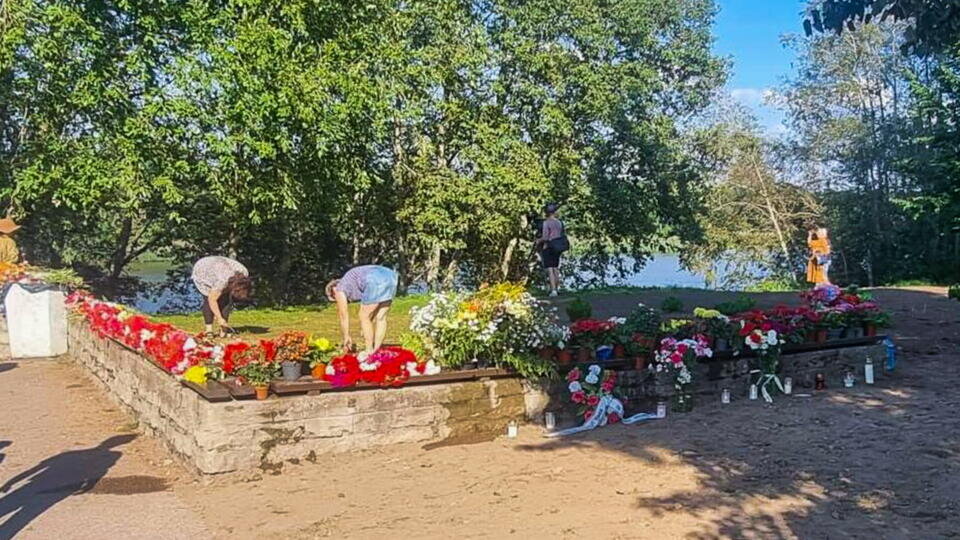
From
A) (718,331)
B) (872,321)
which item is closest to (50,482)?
(718,331)

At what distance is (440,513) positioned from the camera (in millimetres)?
4488

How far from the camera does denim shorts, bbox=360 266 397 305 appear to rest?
7.37 meters

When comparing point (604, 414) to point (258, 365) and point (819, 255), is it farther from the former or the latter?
point (819, 255)

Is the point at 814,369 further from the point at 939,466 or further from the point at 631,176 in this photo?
the point at 631,176

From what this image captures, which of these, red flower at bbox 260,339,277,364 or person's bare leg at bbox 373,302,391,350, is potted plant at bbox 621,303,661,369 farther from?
red flower at bbox 260,339,277,364

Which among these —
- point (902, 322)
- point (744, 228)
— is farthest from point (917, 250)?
point (902, 322)

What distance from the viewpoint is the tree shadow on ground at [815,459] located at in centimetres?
407

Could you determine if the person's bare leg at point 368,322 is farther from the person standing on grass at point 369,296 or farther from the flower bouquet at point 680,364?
the flower bouquet at point 680,364

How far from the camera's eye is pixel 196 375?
553 cm

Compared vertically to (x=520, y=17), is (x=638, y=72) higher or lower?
lower

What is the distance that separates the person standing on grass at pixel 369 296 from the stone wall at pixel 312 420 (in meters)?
1.42

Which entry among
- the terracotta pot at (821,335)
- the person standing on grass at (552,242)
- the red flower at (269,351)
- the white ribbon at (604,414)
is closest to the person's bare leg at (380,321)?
the red flower at (269,351)

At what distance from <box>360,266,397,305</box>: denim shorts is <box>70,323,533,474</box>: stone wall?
156cm

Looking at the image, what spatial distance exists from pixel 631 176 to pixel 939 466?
1864 cm
